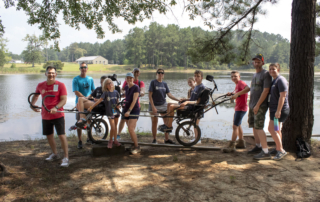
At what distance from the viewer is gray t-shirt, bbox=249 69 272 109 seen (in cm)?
434

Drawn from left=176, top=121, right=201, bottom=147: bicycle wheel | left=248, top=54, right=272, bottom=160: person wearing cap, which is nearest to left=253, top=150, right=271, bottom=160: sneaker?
left=248, top=54, right=272, bottom=160: person wearing cap

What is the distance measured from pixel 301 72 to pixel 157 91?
2921 mm

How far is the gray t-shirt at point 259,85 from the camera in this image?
434 cm

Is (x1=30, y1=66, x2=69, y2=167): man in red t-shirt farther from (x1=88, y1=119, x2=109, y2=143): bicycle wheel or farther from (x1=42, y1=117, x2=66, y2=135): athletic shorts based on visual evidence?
(x1=88, y1=119, x2=109, y2=143): bicycle wheel

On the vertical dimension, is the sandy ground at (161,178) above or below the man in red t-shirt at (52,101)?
below

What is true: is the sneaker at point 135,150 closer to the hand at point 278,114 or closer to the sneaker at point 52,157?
the sneaker at point 52,157

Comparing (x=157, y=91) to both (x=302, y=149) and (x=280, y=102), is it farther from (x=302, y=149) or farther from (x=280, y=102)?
(x=302, y=149)

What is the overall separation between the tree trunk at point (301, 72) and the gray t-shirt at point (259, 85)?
91 centimetres

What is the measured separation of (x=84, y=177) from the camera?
3773mm

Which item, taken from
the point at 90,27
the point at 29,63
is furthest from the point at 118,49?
the point at 90,27

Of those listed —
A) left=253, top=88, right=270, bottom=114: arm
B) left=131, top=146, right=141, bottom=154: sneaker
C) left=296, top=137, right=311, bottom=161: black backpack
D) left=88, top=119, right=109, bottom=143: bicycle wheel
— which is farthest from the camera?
left=88, top=119, right=109, bottom=143: bicycle wheel

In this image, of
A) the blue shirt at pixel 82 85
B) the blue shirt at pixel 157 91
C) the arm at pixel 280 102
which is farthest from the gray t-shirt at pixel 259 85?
the blue shirt at pixel 82 85

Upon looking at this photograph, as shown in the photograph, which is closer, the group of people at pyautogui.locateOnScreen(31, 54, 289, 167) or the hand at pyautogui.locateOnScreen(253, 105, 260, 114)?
the group of people at pyautogui.locateOnScreen(31, 54, 289, 167)

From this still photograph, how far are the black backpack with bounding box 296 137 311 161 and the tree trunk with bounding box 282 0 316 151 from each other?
0.12m
